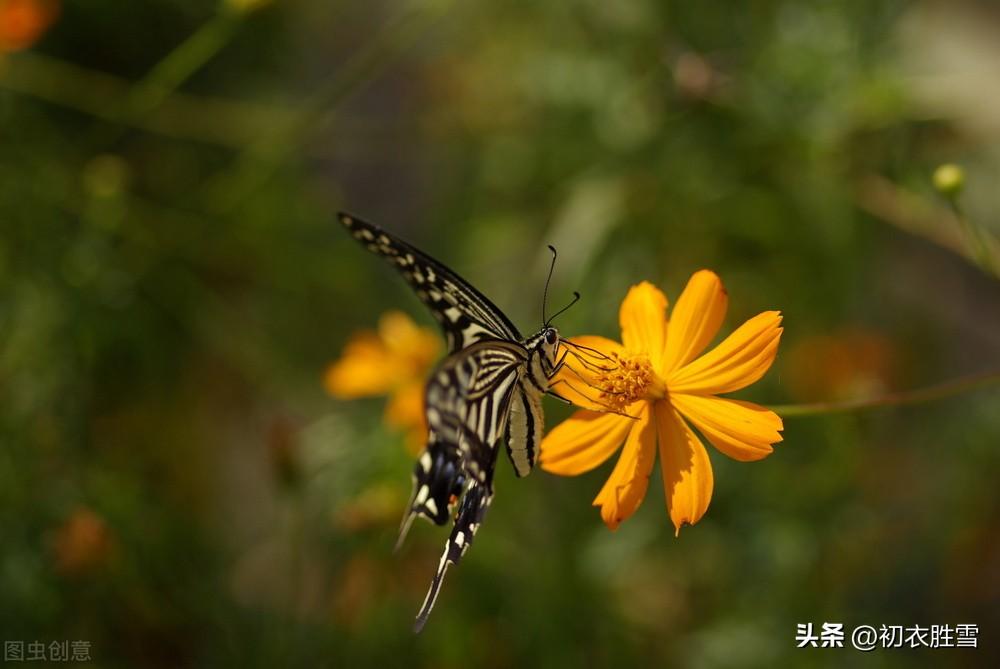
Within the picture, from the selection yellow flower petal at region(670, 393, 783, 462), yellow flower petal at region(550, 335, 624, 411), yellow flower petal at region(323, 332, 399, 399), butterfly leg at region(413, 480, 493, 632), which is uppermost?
yellow flower petal at region(323, 332, 399, 399)

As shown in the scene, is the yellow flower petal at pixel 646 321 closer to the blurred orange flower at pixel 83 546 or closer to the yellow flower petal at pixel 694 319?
the yellow flower petal at pixel 694 319

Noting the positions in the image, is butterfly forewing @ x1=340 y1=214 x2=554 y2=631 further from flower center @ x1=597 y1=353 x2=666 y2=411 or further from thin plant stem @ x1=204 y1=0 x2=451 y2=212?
thin plant stem @ x1=204 y1=0 x2=451 y2=212

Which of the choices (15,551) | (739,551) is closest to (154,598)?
(15,551)

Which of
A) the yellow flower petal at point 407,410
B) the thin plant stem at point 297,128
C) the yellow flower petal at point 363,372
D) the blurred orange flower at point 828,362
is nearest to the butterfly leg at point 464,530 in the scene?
the yellow flower petal at point 407,410

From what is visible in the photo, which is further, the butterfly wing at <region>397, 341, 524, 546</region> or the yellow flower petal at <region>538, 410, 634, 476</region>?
the yellow flower petal at <region>538, 410, 634, 476</region>

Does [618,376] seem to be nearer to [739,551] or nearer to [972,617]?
[739,551]

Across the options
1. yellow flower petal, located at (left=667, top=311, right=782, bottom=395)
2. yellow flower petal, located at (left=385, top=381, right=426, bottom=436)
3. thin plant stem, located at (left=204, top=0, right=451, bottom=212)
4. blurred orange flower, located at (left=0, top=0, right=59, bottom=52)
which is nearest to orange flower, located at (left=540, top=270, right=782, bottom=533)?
yellow flower petal, located at (left=667, top=311, right=782, bottom=395)

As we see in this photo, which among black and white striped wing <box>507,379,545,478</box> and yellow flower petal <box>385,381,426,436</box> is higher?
yellow flower petal <box>385,381,426,436</box>
